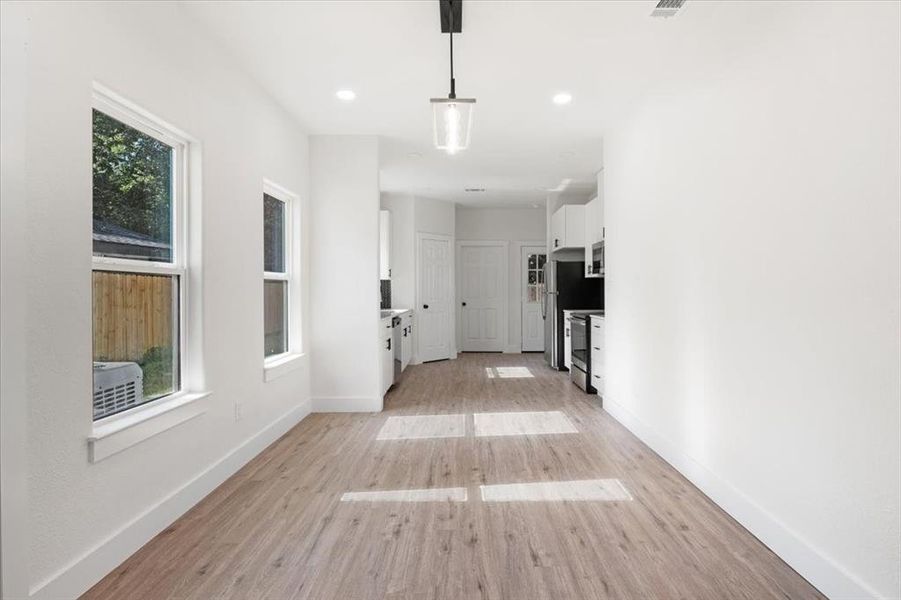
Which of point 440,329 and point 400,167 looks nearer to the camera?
point 400,167

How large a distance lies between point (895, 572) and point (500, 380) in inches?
186

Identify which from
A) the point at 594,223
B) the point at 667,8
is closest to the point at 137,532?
the point at 667,8

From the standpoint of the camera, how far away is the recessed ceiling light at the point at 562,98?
3.55 metres

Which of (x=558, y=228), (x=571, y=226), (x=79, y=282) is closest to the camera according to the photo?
(x=79, y=282)

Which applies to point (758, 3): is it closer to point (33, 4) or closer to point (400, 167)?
point (33, 4)

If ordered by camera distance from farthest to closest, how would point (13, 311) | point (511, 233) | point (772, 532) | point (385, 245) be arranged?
point (511, 233), point (385, 245), point (772, 532), point (13, 311)

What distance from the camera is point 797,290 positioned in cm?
201

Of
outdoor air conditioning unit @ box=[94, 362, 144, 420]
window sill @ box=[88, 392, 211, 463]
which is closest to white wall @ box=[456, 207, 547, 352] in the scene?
window sill @ box=[88, 392, 211, 463]

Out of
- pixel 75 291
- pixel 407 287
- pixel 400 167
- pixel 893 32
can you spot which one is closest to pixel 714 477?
pixel 893 32

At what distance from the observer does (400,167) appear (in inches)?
226

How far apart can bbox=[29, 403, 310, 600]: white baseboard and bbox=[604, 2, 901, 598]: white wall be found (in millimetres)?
2773

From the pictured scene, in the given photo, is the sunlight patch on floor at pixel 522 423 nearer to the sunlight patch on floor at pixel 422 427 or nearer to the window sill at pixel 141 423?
the sunlight patch on floor at pixel 422 427

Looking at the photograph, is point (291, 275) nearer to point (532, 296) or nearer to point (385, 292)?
point (385, 292)

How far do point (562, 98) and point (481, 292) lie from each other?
540 cm
